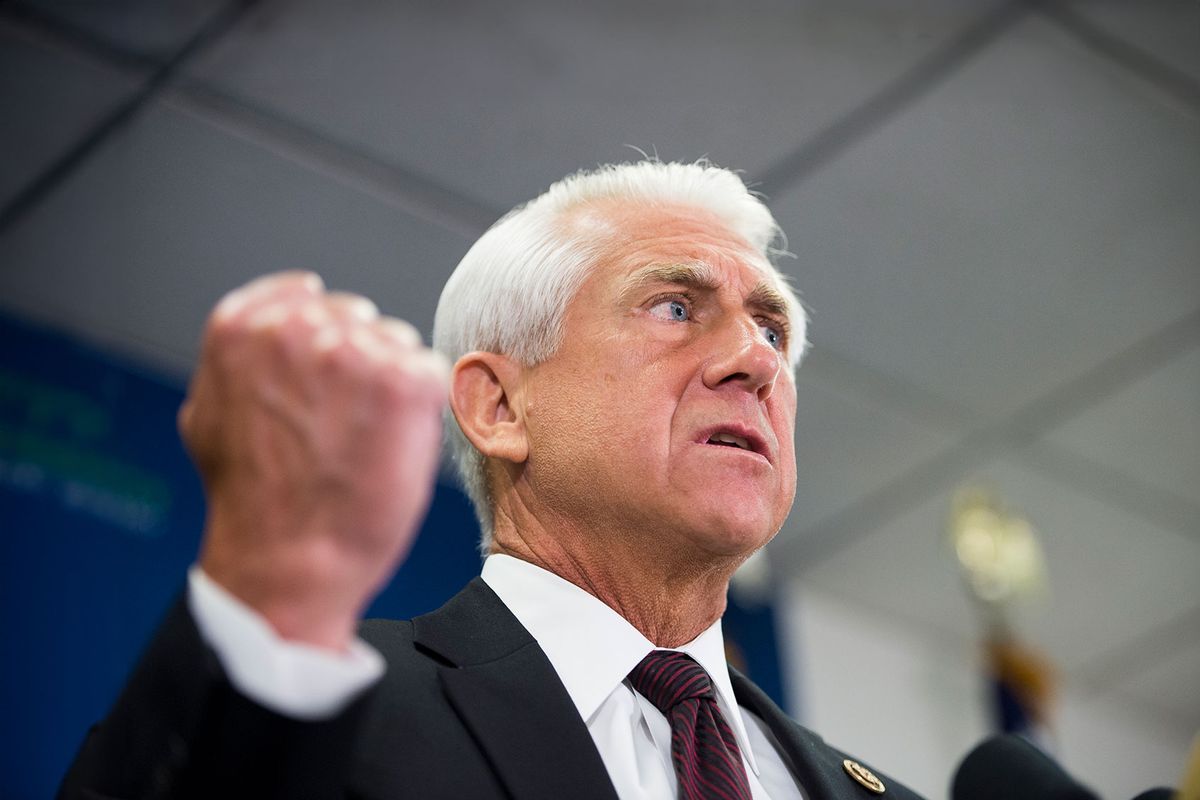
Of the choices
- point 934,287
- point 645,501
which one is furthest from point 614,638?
point 934,287

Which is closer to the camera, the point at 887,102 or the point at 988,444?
the point at 887,102

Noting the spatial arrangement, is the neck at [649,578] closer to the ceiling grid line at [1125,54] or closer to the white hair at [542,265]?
the white hair at [542,265]

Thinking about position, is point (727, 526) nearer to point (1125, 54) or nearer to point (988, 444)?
point (1125, 54)

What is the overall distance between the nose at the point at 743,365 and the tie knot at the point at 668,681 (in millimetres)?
334

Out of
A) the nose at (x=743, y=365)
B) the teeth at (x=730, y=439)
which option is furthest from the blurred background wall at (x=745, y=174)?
the teeth at (x=730, y=439)

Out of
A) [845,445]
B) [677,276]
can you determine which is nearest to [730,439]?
[677,276]

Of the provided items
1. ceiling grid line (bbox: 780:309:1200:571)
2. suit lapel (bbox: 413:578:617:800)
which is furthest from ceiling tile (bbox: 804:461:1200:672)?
suit lapel (bbox: 413:578:617:800)

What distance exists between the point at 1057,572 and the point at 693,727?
3456 millimetres

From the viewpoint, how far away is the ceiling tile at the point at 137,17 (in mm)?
2473

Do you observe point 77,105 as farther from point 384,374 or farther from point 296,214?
point 384,374

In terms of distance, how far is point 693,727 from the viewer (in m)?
1.39

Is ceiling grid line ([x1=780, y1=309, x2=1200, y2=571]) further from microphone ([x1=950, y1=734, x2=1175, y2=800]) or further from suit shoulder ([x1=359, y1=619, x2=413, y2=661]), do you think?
suit shoulder ([x1=359, y1=619, x2=413, y2=661])

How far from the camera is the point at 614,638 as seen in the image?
1.48 meters

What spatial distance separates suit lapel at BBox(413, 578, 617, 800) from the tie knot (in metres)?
0.13
